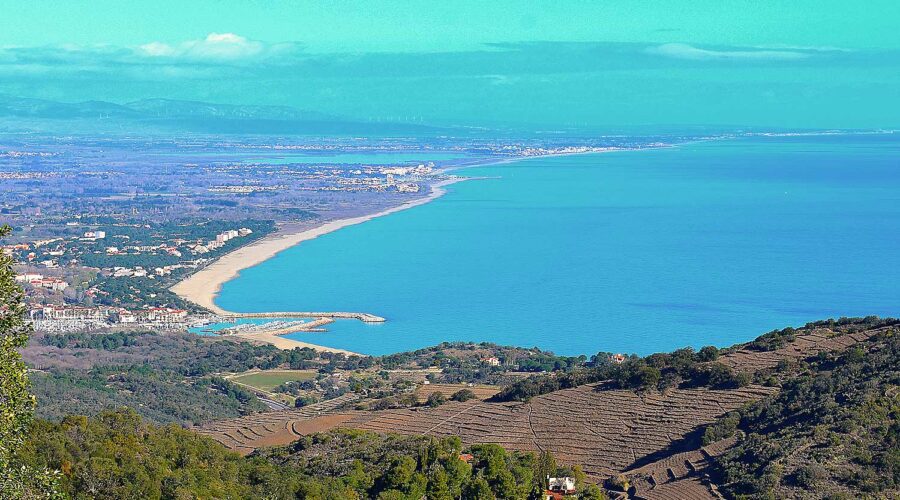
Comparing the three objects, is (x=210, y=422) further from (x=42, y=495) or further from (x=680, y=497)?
(x=42, y=495)

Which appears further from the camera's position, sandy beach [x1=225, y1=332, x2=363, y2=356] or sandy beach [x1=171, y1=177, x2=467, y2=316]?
sandy beach [x1=171, y1=177, x2=467, y2=316]

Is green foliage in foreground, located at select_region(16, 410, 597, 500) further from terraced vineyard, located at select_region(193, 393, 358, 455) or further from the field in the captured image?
the field

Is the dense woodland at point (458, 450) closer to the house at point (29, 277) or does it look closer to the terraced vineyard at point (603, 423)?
the terraced vineyard at point (603, 423)

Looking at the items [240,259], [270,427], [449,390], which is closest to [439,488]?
[270,427]

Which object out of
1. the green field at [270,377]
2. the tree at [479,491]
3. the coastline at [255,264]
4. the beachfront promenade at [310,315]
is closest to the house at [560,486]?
the tree at [479,491]

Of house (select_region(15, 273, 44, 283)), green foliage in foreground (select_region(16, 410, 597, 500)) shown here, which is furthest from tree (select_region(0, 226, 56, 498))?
house (select_region(15, 273, 44, 283))

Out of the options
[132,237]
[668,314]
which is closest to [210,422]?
[668,314]
